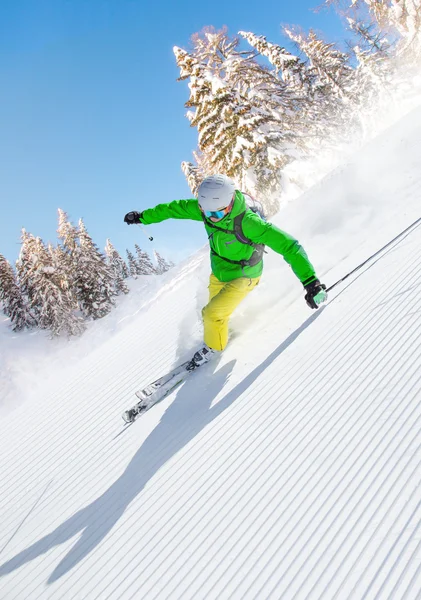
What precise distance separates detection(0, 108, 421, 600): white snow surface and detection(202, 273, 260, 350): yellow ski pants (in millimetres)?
329

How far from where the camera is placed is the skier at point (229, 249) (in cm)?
454

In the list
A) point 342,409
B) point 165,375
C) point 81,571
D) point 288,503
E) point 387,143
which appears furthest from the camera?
point 387,143

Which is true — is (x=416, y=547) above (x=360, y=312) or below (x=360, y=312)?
below

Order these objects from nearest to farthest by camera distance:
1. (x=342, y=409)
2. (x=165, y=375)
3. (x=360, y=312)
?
(x=342, y=409)
(x=360, y=312)
(x=165, y=375)

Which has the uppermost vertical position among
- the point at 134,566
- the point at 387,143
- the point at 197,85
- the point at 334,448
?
the point at 197,85

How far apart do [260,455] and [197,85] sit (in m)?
18.5

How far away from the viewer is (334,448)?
9.68 ft

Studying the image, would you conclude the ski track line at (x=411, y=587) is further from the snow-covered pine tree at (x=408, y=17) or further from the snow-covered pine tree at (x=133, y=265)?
the snow-covered pine tree at (x=133, y=265)

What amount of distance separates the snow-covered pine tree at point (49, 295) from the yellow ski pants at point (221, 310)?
31.4 metres

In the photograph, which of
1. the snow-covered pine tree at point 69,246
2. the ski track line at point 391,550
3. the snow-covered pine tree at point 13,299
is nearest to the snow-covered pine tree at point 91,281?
the snow-covered pine tree at point 69,246

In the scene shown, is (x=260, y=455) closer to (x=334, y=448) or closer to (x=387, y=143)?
(x=334, y=448)

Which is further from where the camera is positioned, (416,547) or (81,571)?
(81,571)

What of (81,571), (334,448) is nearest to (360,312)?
(334,448)

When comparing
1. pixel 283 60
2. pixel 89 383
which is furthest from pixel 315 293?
pixel 283 60
